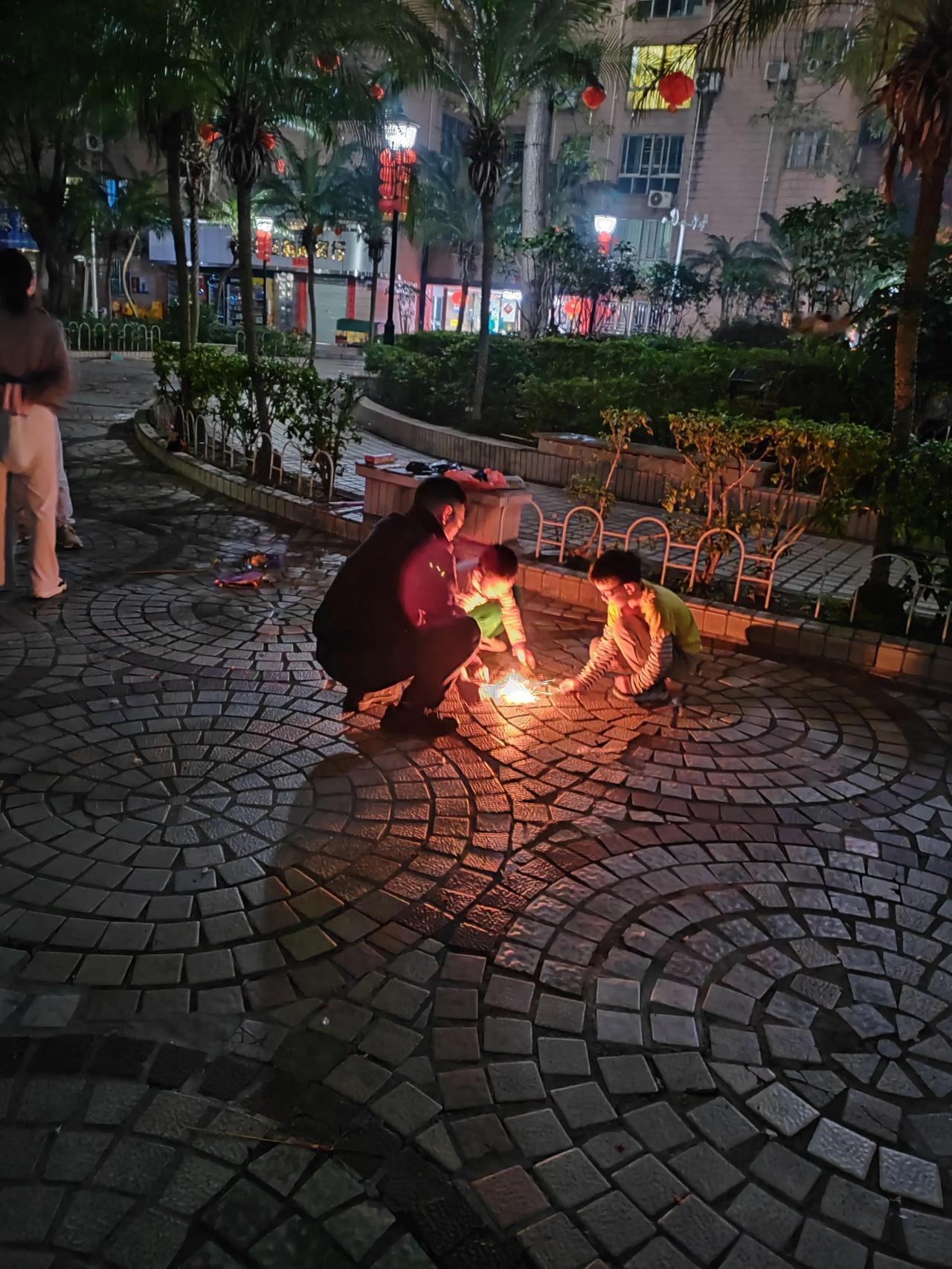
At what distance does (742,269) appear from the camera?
3031cm

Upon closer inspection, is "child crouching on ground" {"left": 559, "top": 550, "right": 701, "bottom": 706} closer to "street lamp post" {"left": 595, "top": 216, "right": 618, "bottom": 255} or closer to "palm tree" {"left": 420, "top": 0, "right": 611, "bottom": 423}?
"palm tree" {"left": 420, "top": 0, "right": 611, "bottom": 423}

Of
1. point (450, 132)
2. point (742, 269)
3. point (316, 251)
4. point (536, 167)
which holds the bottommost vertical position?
point (742, 269)

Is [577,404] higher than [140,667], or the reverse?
[577,404]

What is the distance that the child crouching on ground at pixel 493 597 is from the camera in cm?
530

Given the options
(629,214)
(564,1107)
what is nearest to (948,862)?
(564,1107)

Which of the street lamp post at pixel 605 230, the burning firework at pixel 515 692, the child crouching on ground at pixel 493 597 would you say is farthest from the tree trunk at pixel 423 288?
the burning firework at pixel 515 692

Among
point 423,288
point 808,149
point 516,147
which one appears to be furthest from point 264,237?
point 808,149

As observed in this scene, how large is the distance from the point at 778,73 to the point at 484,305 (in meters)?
32.0

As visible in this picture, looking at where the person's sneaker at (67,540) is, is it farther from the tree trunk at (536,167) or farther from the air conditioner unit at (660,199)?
the air conditioner unit at (660,199)

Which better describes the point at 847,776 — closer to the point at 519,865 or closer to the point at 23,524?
the point at 519,865

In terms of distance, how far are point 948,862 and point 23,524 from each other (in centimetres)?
A: 670

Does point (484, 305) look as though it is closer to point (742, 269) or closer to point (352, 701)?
point (352, 701)

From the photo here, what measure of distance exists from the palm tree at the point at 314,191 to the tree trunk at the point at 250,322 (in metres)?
22.7

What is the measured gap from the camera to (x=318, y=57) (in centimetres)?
1162
